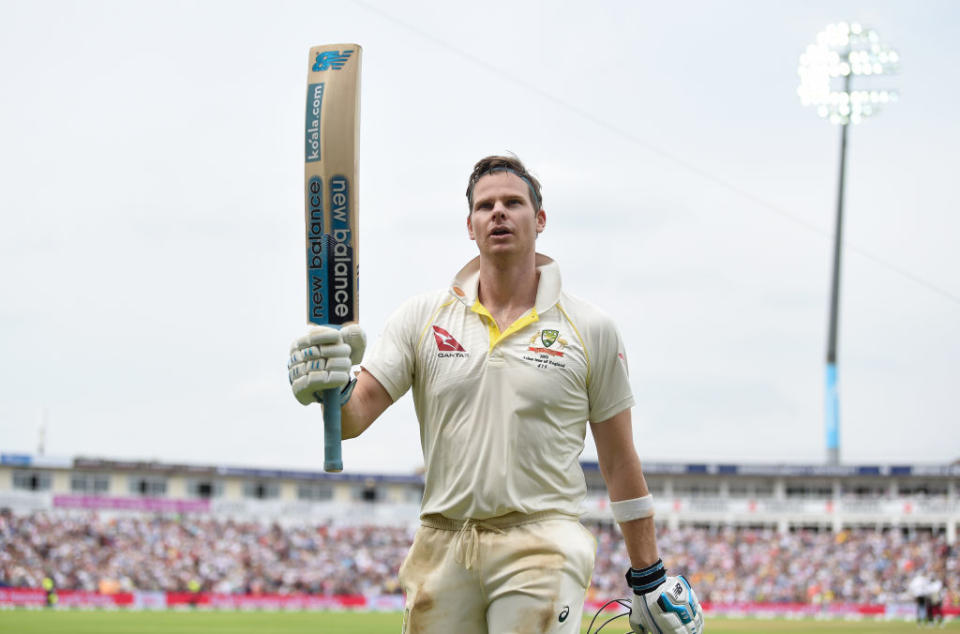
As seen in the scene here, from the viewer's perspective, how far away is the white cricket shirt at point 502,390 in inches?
193

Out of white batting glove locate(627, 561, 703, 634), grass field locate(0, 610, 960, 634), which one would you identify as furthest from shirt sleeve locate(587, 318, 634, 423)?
grass field locate(0, 610, 960, 634)

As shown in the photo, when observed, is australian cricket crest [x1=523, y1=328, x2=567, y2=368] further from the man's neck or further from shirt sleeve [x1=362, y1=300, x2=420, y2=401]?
shirt sleeve [x1=362, y1=300, x2=420, y2=401]

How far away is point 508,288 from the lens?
526 centimetres

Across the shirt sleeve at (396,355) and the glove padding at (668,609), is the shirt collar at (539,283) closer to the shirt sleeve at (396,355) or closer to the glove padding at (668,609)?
the shirt sleeve at (396,355)

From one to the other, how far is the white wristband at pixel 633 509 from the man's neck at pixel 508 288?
102 centimetres

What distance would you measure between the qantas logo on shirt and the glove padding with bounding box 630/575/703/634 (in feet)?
4.89

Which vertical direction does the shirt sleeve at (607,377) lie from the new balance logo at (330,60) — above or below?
below

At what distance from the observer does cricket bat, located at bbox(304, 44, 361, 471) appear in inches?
197

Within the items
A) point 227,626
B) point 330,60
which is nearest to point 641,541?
point 330,60

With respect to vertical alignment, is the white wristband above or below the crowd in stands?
above

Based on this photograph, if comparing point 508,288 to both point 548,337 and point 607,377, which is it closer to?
point 548,337

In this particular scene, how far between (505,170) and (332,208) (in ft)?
2.61

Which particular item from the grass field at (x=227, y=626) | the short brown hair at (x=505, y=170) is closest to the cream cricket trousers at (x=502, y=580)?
the short brown hair at (x=505, y=170)

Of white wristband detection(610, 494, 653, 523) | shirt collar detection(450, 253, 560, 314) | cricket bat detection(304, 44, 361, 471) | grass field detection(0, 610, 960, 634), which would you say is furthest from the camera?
grass field detection(0, 610, 960, 634)
